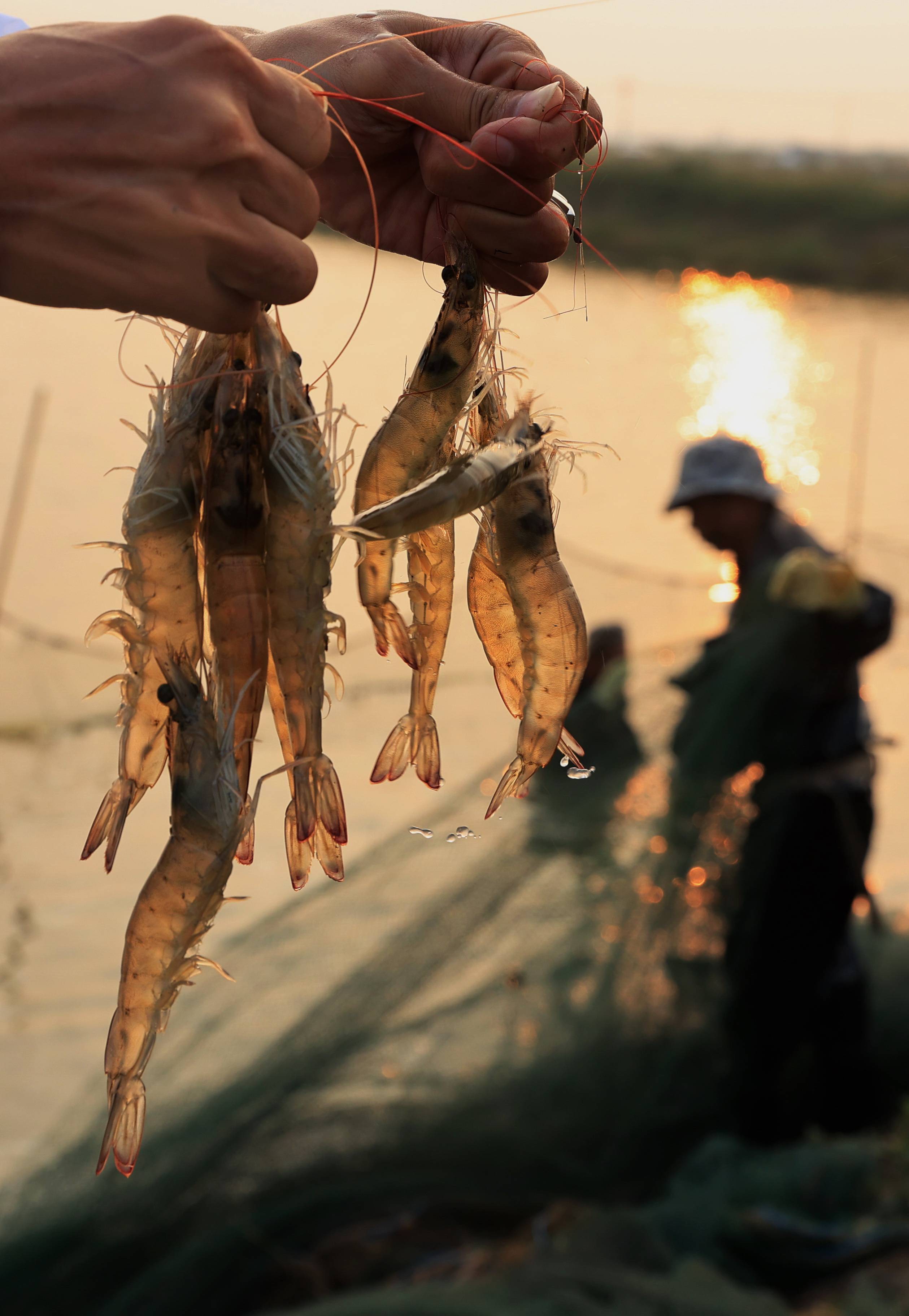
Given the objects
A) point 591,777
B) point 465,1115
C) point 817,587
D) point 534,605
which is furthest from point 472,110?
point 465,1115

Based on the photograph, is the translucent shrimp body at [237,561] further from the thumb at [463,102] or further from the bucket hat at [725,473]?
the bucket hat at [725,473]

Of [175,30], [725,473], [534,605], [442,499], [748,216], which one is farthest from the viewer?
[748,216]

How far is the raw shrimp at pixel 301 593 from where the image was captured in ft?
3.73

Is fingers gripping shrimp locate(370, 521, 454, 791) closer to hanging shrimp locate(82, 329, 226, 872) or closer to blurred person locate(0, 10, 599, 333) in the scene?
hanging shrimp locate(82, 329, 226, 872)

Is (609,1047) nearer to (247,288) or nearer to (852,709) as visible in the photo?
(852,709)

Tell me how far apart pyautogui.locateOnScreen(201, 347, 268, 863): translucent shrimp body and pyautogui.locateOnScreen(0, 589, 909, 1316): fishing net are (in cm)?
184

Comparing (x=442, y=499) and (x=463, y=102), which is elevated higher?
(x=463, y=102)

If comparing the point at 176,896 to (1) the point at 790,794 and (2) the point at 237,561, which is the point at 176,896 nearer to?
(2) the point at 237,561

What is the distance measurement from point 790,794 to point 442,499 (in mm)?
2749

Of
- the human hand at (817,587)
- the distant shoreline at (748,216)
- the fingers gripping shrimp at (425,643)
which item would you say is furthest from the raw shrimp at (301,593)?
the distant shoreline at (748,216)

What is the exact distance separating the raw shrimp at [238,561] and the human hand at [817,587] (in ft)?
8.34

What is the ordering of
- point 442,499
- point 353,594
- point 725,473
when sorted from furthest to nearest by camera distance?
point 353,594, point 725,473, point 442,499

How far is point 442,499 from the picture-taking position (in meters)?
1.01

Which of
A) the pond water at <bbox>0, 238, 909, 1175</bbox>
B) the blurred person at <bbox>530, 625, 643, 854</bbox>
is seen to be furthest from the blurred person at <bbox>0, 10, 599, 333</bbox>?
the blurred person at <bbox>530, 625, 643, 854</bbox>
